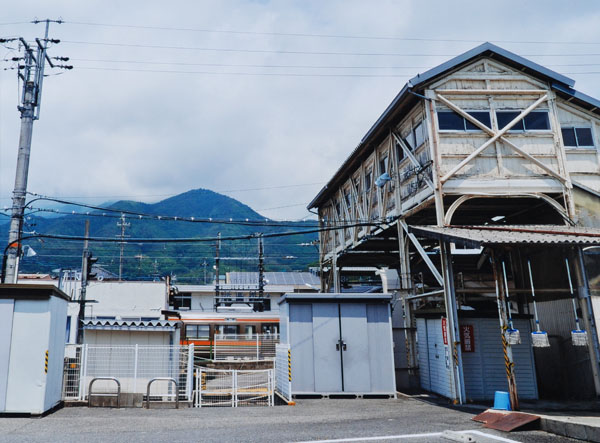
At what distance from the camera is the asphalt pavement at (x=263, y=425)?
8312mm

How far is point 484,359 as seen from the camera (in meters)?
14.0

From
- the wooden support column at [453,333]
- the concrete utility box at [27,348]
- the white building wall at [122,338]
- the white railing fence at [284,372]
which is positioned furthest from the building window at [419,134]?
the concrete utility box at [27,348]

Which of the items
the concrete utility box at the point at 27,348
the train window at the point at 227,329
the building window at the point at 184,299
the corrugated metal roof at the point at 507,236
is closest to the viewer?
the concrete utility box at the point at 27,348

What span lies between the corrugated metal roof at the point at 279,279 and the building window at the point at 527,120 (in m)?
36.7

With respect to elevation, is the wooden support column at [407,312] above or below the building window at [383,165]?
below

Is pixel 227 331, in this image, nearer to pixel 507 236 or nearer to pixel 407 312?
pixel 407 312

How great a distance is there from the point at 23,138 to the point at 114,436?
12056 mm

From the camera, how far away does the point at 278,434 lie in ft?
28.3

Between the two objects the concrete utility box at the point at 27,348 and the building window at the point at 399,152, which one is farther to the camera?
the building window at the point at 399,152

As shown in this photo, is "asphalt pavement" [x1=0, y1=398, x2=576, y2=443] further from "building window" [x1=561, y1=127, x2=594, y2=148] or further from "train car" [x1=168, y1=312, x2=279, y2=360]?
"train car" [x1=168, y1=312, x2=279, y2=360]

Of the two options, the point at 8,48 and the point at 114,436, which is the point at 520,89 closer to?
the point at 114,436

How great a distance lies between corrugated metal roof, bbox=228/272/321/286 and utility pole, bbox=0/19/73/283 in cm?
3579

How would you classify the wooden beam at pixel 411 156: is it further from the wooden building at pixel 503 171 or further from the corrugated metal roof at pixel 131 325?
the corrugated metal roof at pixel 131 325

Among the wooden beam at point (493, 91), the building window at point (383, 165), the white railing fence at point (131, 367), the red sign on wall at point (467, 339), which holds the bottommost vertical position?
the white railing fence at point (131, 367)
